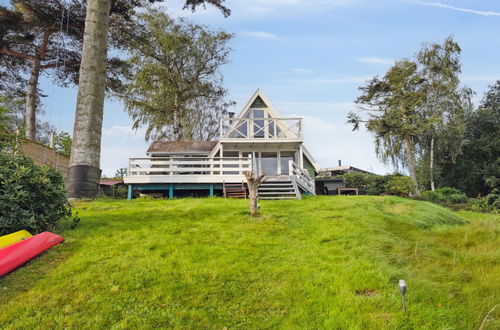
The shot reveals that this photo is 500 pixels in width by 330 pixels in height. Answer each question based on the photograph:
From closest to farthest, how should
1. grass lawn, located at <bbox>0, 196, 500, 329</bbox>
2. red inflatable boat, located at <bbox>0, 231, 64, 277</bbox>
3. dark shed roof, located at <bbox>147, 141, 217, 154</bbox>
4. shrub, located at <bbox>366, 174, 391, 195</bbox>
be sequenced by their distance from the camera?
grass lawn, located at <bbox>0, 196, 500, 329</bbox> → red inflatable boat, located at <bbox>0, 231, 64, 277</bbox> → dark shed roof, located at <bbox>147, 141, 217, 154</bbox> → shrub, located at <bbox>366, 174, 391, 195</bbox>

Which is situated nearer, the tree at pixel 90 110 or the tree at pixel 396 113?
the tree at pixel 90 110

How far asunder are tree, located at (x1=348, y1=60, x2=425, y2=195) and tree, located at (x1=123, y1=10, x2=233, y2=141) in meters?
14.2

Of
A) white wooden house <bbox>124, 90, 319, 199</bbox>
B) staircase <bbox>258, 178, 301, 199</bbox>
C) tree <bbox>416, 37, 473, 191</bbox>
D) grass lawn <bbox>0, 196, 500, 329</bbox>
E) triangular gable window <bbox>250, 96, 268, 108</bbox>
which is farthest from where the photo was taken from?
tree <bbox>416, 37, 473, 191</bbox>

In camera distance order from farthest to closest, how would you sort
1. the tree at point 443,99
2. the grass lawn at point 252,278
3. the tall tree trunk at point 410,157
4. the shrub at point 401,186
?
the tree at point 443,99 → the tall tree trunk at point 410,157 → the shrub at point 401,186 → the grass lawn at point 252,278

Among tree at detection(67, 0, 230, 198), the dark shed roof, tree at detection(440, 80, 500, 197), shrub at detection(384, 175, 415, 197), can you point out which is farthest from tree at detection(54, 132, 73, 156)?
tree at detection(440, 80, 500, 197)

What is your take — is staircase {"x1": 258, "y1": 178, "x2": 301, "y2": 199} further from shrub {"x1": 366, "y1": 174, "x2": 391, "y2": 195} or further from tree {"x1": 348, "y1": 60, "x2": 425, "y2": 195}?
tree {"x1": 348, "y1": 60, "x2": 425, "y2": 195}

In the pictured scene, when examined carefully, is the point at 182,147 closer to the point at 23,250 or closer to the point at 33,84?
the point at 33,84

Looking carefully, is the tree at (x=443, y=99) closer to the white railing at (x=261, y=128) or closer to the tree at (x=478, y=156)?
the tree at (x=478, y=156)

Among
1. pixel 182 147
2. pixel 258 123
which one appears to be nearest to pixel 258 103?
pixel 258 123

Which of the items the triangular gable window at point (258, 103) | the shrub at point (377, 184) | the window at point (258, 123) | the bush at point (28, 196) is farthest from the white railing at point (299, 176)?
the bush at point (28, 196)

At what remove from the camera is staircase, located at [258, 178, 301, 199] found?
17.0 metres

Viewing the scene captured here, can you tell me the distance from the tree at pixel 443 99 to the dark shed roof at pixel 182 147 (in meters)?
19.1

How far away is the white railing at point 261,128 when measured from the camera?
70.4 feet

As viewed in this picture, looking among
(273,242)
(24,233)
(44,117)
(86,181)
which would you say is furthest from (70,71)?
(44,117)
